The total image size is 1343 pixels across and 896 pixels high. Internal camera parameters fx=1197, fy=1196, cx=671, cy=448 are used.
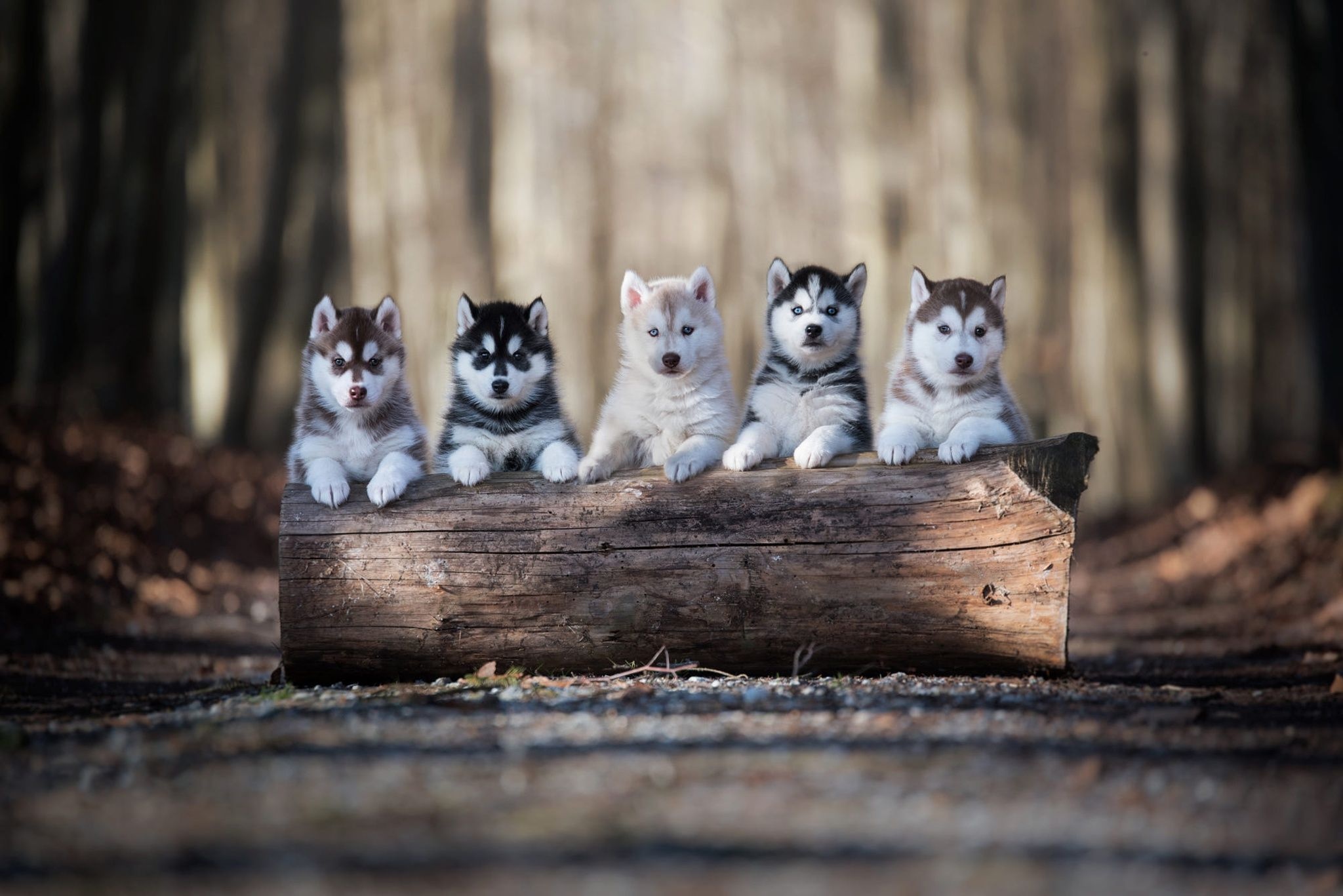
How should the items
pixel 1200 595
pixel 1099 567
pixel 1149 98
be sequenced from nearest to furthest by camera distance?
pixel 1200 595
pixel 1099 567
pixel 1149 98

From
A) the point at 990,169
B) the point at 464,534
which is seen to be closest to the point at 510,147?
the point at 990,169

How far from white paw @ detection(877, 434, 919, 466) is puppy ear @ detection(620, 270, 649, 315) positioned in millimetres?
1532

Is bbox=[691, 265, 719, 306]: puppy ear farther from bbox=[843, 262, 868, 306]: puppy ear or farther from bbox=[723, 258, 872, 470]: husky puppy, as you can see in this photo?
bbox=[843, 262, 868, 306]: puppy ear

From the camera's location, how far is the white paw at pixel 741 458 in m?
4.89

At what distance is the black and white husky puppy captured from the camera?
5.47 metres

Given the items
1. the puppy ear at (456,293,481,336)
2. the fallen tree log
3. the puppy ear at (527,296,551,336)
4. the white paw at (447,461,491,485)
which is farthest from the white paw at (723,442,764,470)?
the puppy ear at (456,293,481,336)

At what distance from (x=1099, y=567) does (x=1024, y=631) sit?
702cm

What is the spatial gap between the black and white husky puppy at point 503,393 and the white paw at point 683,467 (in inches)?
25.7

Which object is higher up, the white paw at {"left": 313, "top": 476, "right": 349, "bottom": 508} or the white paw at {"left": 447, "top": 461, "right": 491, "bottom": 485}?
the white paw at {"left": 447, "top": 461, "right": 491, "bottom": 485}

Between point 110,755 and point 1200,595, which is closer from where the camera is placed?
point 110,755

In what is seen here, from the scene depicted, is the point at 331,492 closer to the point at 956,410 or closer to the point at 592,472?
the point at 592,472

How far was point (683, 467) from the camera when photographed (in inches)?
191

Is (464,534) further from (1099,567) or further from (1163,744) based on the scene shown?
(1099,567)

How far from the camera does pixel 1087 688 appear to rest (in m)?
4.73
